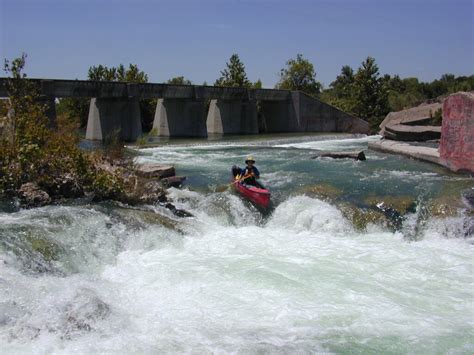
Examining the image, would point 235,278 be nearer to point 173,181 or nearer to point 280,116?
point 173,181

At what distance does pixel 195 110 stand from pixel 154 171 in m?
21.1

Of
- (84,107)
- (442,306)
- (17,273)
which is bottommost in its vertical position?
(442,306)

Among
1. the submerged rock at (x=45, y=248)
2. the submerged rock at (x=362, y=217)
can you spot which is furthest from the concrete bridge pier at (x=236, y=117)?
the submerged rock at (x=45, y=248)

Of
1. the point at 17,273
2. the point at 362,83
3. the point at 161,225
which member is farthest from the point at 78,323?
the point at 362,83

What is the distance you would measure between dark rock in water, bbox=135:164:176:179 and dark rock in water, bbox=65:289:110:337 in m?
6.52

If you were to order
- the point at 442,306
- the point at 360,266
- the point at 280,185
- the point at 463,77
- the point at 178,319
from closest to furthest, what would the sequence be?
the point at 178,319 < the point at 442,306 < the point at 360,266 < the point at 280,185 < the point at 463,77

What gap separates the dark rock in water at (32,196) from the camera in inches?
432

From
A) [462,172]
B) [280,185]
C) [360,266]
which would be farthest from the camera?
[462,172]

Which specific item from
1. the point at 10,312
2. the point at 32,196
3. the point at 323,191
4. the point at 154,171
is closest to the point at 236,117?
the point at 154,171

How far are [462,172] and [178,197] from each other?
8.26m

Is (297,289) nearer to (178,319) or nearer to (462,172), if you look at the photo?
(178,319)

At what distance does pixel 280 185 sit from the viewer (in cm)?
1477

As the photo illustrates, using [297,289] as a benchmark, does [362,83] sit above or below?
above

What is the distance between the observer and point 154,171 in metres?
14.3
